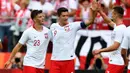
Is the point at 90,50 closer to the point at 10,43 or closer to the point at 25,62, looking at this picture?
the point at 10,43

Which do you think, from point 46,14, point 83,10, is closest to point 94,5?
point 83,10

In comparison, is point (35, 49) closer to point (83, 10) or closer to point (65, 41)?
point (65, 41)

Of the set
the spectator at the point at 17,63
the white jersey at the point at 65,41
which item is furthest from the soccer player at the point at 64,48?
the spectator at the point at 17,63

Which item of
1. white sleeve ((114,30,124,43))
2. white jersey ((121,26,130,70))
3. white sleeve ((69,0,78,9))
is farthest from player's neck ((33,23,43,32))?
white sleeve ((69,0,78,9))

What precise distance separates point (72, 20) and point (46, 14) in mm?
900

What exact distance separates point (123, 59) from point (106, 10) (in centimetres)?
472

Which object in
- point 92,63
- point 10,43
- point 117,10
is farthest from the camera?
point 10,43

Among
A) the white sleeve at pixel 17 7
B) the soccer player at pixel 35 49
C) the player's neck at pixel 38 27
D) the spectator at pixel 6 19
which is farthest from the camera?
the white sleeve at pixel 17 7

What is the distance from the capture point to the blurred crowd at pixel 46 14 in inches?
698

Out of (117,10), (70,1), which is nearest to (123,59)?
(117,10)

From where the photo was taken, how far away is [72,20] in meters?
17.7

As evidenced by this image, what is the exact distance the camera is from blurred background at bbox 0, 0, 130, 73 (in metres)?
17.5

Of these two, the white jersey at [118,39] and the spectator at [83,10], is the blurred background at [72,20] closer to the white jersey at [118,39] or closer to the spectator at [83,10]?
the spectator at [83,10]

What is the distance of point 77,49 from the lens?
17750mm
